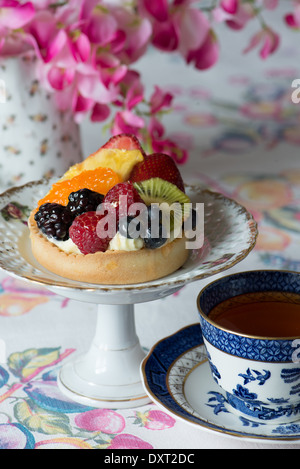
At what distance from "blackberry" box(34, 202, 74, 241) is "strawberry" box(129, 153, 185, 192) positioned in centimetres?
15

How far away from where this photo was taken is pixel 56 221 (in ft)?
3.27

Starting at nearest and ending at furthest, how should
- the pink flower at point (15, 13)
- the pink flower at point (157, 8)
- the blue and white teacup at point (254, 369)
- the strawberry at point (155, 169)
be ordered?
the blue and white teacup at point (254, 369), the strawberry at point (155, 169), the pink flower at point (15, 13), the pink flower at point (157, 8)

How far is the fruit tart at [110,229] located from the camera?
96cm

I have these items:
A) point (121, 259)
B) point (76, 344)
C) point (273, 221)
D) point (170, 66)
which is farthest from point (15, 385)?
point (170, 66)

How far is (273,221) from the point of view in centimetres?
167

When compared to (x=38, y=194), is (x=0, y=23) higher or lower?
higher

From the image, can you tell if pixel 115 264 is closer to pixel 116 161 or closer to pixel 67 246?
pixel 67 246

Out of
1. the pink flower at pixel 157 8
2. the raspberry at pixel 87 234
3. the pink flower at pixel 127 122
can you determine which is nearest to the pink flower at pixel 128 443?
the raspberry at pixel 87 234

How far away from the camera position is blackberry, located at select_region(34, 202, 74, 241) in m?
1.00

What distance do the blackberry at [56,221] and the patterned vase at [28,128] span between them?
0.64m

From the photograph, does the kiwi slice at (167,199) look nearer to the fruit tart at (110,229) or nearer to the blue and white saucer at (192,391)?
the fruit tart at (110,229)

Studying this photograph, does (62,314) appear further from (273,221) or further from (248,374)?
(273,221)

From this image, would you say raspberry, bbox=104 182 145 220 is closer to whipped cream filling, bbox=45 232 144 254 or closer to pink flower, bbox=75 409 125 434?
whipped cream filling, bbox=45 232 144 254

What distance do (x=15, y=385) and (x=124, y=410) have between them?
0.18 metres
